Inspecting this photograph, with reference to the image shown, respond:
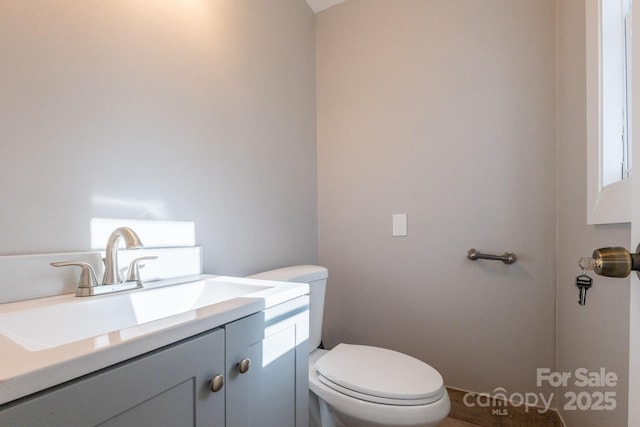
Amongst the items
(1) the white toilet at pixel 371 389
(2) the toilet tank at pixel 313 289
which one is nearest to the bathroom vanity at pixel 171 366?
(1) the white toilet at pixel 371 389

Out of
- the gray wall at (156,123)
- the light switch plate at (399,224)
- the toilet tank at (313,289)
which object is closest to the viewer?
the gray wall at (156,123)

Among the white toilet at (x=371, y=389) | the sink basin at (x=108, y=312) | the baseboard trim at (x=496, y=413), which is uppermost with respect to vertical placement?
the sink basin at (x=108, y=312)

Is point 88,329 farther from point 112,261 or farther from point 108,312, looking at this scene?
point 112,261

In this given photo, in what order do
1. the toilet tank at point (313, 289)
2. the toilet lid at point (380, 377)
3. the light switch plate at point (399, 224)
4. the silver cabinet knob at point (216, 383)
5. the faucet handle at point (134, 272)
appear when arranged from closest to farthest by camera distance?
1. the silver cabinet knob at point (216, 383)
2. the faucet handle at point (134, 272)
3. the toilet lid at point (380, 377)
4. the toilet tank at point (313, 289)
5. the light switch plate at point (399, 224)

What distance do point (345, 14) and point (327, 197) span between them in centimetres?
117

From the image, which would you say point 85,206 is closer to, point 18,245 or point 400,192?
point 18,245

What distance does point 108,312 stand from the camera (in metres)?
0.72

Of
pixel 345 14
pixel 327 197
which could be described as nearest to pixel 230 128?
pixel 327 197

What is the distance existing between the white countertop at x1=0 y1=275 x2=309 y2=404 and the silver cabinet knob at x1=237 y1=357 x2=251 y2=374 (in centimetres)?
10

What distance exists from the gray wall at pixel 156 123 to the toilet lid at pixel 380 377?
57 centimetres

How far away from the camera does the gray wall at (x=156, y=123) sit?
726 millimetres

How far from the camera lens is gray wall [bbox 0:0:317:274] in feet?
2.38

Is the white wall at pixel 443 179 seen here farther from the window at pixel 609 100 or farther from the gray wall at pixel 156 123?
the window at pixel 609 100

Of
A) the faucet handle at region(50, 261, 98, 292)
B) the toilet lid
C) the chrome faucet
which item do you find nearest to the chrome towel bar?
the toilet lid
